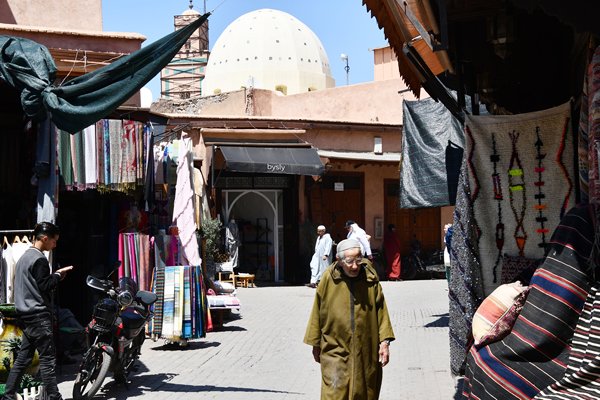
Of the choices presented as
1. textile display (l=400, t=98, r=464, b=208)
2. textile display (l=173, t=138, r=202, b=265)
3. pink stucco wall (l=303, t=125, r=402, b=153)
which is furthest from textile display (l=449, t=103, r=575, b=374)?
pink stucco wall (l=303, t=125, r=402, b=153)

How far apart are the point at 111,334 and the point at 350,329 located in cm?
305

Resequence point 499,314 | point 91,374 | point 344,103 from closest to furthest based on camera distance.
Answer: point 499,314 < point 91,374 < point 344,103

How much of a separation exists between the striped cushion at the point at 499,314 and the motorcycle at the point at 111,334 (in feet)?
16.3

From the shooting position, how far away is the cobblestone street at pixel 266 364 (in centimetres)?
833

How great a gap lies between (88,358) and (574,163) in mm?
4594

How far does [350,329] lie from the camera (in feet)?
19.7

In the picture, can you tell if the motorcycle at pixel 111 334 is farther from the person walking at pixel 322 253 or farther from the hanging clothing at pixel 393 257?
the hanging clothing at pixel 393 257

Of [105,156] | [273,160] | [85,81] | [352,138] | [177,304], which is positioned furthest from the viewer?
[352,138]

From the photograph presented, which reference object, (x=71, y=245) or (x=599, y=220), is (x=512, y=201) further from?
(x=71, y=245)

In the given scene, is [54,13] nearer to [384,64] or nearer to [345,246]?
[345,246]

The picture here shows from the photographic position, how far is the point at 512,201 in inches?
234

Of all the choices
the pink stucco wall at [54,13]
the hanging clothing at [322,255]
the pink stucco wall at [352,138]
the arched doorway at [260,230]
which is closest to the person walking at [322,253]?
the hanging clothing at [322,255]

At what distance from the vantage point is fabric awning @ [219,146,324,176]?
67.2 ft

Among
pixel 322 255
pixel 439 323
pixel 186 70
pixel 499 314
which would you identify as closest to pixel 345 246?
pixel 499 314
